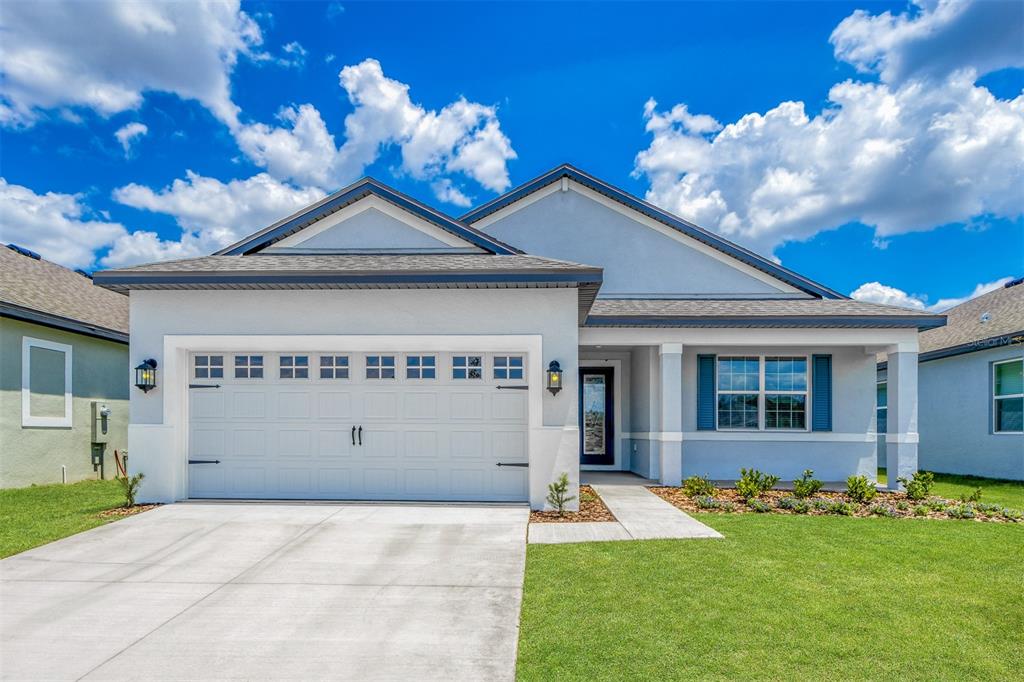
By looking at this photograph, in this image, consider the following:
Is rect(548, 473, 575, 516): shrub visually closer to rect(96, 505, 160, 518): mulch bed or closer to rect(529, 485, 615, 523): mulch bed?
rect(529, 485, 615, 523): mulch bed

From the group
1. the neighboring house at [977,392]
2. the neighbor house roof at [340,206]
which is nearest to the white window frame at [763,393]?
the neighboring house at [977,392]

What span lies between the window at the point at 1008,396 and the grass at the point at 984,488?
4.21 ft

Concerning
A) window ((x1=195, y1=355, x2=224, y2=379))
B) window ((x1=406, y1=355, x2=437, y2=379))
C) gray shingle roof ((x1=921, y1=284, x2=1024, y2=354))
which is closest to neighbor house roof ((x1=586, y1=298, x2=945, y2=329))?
window ((x1=406, y1=355, x2=437, y2=379))

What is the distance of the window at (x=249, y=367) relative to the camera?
9.34m

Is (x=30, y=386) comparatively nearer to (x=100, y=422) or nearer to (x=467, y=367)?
(x=100, y=422)

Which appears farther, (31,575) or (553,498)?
(553,498)

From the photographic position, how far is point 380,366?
927 cm

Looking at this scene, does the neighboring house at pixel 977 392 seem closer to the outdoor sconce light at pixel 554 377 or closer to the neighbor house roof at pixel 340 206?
the outdoor sconce light at pixel 554 377

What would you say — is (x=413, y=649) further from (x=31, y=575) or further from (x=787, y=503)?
(x=787, y=503)

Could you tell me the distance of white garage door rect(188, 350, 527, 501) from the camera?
9.14 m

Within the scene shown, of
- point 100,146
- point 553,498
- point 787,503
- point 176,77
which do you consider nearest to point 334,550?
point 553,498

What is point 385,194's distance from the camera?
33.5ft

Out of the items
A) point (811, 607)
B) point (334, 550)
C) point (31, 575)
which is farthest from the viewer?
point (334, 550)

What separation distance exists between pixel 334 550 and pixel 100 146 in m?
16.9
